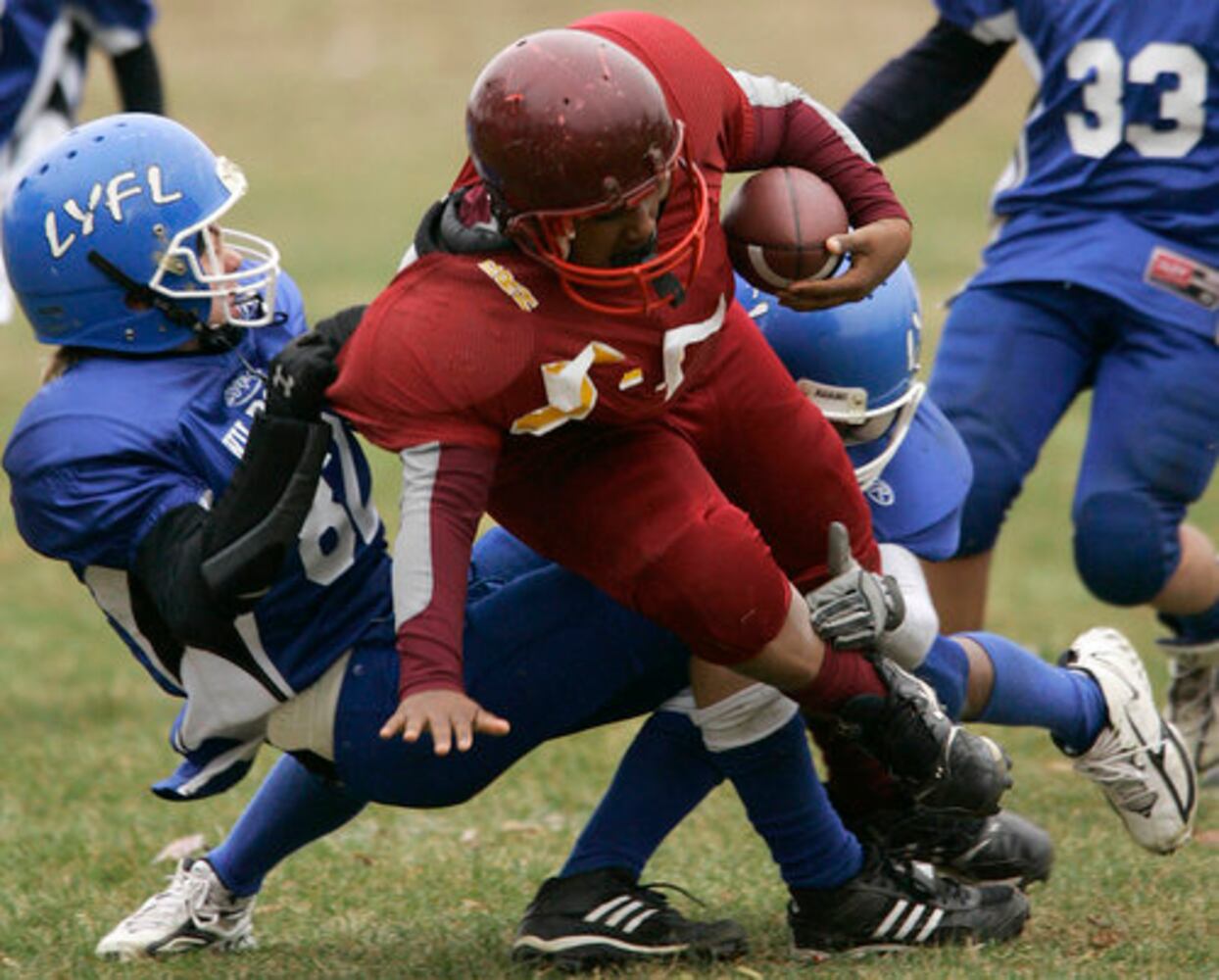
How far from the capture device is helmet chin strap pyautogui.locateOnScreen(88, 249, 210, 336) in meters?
3.33

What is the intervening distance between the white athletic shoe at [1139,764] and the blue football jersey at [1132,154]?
1.00 m

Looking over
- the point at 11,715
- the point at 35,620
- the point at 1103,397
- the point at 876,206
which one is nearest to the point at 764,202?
the point at 876,206

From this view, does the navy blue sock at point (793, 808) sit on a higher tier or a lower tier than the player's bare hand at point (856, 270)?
lower

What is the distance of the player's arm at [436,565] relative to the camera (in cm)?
292

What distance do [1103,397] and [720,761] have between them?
1519 mm

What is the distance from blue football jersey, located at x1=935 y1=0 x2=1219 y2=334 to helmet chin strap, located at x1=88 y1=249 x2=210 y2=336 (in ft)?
6.42

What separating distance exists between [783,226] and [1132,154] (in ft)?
4.95

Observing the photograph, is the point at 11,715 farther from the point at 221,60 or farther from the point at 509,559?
the point at 221,60

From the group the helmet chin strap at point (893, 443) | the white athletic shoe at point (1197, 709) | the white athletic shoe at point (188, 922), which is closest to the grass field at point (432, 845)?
the white athletic shoe at point (188, 922)

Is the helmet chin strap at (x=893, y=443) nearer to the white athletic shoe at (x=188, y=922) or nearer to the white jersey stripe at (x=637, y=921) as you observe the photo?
the white jersey stripe at (x=637, y=921)

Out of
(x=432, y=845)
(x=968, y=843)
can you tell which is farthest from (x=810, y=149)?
(x=432, y=845)

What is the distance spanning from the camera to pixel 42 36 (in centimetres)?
612

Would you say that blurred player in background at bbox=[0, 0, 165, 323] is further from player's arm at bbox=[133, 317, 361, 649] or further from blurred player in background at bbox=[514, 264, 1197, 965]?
player's arm at bbox=[133, 317, 361, 649]

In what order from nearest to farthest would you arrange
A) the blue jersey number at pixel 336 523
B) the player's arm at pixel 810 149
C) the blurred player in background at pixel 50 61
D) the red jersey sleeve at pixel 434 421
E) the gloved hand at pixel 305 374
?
the red jersey sleeve at pixel 434 421 → the gloved hand at pixel 305 374 → the blue jersey number at pixel 336 523 → the player's arm at pixel 810 149 → the blurred player in background at pixel 50 61
